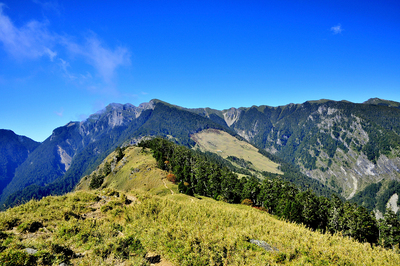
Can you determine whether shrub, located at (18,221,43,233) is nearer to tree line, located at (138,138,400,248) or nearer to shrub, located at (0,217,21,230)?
shrub, located at (0,217,21,230)

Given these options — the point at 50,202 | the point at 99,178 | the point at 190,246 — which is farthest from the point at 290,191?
the point at 99,178

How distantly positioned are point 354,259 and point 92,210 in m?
24.1

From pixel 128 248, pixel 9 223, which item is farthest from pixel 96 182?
pixel 128 248

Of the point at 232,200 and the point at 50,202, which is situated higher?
the point at 50,202

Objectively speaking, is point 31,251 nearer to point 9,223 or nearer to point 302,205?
point 9,223

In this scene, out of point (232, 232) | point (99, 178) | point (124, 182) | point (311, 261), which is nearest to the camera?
point (311, 261)

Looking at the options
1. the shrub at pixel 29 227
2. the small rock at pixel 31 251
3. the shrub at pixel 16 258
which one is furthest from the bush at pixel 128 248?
the shrub at pixel 29 227

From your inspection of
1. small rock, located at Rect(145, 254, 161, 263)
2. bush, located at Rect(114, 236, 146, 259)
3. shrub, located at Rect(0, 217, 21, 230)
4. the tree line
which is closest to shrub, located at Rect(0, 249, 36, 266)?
bush, located at Rect(114, 236, 146, 259)

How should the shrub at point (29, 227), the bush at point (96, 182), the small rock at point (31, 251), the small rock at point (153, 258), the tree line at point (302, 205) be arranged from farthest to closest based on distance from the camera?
the bush at point (96, 182) < the tree line at point (302, 205) < the shrub at point (29, 227) < the small rock at point (153, 258) < the small rock at point (31, 251)

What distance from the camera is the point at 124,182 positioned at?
83.9 meters

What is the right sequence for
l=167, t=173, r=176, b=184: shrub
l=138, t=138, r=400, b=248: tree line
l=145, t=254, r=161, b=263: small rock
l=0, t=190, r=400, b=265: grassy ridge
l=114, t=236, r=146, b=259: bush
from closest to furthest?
l=0, t=190, r=400, b=265: grassy ridge
l=114, t=236, r=146, b=259: bush
l=145, t=254, r=161, b=263: small rock
l=138, t=138, r=400, b=248: tree line
l=167, t=173, r=176, b=184: shrub

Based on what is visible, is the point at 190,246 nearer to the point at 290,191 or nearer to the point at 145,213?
the point at 145,213

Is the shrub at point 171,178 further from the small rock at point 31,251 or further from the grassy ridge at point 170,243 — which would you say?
the small rock at point 31,251

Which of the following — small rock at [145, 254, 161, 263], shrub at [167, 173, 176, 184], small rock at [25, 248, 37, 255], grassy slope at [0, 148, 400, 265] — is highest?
small rock at [25, 248, 37, 255]
